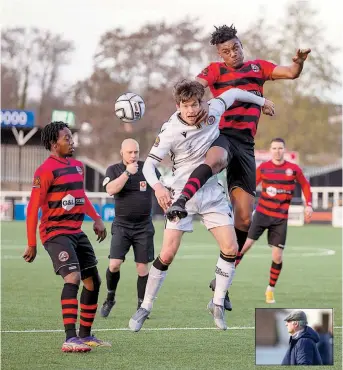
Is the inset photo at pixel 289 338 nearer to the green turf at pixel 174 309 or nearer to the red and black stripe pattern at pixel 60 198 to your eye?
the green turf at pixel 174 309

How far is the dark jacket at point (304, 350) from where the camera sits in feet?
31.5

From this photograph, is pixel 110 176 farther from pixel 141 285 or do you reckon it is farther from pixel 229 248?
pixel 229 248

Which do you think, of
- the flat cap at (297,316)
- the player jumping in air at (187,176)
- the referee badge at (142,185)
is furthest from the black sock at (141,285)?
the flat cap at (297,316)

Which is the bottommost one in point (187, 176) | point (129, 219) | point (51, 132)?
point (129, 219)

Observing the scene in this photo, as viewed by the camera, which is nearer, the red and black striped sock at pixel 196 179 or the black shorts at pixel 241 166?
the red and black striped sock at pixel 196 179

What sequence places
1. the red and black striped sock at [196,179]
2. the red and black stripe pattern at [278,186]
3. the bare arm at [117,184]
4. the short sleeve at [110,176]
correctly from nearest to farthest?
the red and black striped sock at [196,179]
the bare arm at [117,184]
the short sleeve at [110,176]
the red and black stripe pattern at [278,186]

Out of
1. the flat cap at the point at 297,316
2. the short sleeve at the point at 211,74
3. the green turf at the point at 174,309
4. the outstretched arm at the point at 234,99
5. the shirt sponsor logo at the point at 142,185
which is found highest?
the short sleeve at the point at 211,74

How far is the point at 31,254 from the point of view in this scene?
36.8 feet

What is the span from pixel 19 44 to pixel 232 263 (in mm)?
51682

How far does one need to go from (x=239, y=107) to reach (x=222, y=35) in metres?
0.75

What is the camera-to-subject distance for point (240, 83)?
462 inches

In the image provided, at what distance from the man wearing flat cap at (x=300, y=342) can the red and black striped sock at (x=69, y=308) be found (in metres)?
2.36

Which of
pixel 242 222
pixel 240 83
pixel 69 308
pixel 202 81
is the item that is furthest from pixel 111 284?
pixel 202 81

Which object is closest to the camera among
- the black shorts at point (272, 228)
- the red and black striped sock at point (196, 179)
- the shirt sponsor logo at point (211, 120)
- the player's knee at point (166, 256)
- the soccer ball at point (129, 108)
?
the red and black striped sock at point (196, 179)
